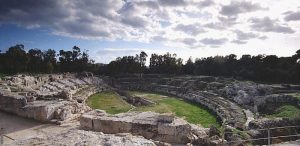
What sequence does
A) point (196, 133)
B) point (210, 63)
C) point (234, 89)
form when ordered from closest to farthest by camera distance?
point (196, 133) < point (234, 89) < point (210, 63)

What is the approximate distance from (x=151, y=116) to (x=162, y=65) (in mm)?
61867

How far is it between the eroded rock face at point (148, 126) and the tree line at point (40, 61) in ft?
150

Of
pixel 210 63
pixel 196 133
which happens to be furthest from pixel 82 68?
pixel 196 133

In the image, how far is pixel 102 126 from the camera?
11.8 m

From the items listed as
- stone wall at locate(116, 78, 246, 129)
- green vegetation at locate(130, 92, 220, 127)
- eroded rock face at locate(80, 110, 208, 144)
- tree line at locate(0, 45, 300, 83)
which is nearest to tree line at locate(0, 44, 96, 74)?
tree line at locate(0, 45, 300, 83)

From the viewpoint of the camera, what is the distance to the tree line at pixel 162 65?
5269cm

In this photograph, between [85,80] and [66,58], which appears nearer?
[85,80]

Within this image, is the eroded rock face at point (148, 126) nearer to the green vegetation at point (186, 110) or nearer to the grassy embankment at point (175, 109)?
the green vegetation at point (186, 110)

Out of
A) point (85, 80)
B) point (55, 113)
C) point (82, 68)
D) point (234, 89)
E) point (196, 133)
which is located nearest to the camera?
point (196, 133)

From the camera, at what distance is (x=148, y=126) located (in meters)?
11.0

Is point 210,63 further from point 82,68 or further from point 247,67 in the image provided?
point 82,68

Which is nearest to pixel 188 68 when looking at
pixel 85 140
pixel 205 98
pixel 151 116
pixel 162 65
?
pixel 162 65

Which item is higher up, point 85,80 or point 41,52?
point 41,52

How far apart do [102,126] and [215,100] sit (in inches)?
1084
